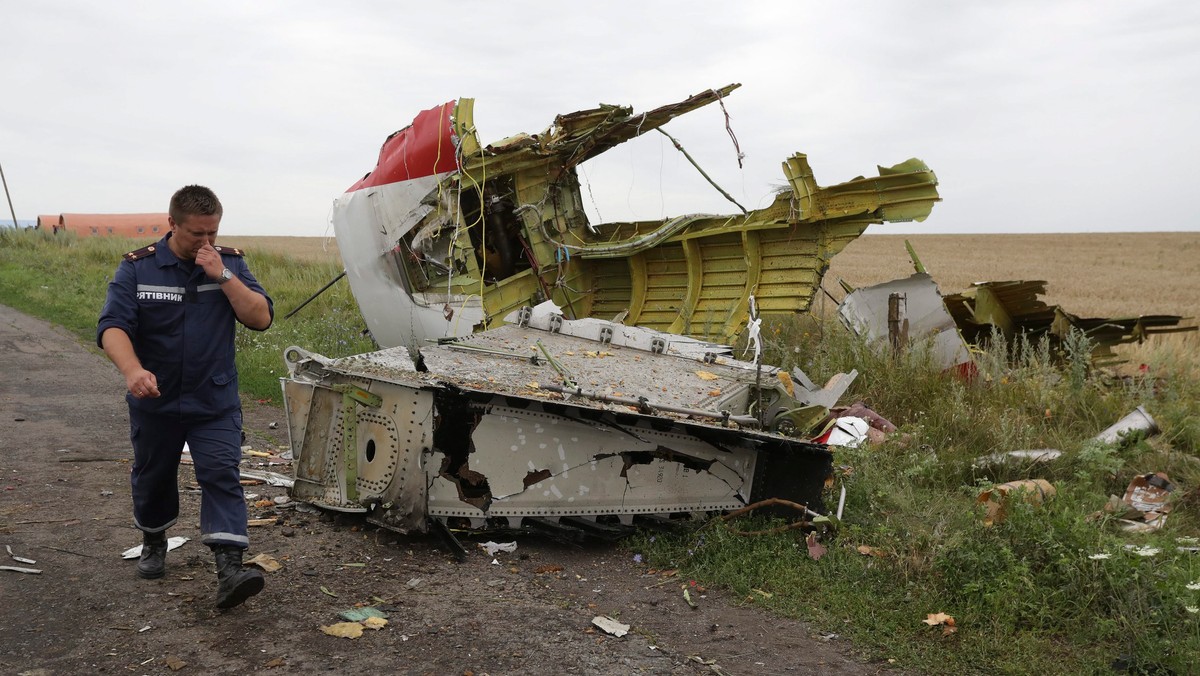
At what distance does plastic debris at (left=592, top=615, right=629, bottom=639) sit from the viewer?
11.9 feet

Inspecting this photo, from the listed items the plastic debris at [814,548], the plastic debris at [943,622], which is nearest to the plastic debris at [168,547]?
the plastic debris at [814,548]

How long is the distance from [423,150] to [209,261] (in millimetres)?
3979

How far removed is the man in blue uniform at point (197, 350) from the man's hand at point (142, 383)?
0.89 feet

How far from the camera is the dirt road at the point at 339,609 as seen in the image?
3234mm

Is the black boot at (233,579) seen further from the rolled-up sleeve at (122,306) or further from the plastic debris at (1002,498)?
the plastic debris at (1002,498)

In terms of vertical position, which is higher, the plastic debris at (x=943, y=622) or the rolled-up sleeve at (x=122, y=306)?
the rolled-up sleeve at (x=122, y=306)

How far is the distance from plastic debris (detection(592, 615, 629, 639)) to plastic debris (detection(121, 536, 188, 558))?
209 cm

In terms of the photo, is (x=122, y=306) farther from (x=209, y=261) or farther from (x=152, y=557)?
(x=152, y=557)

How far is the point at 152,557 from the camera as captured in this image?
388 cm

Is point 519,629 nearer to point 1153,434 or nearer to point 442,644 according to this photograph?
point 442,644

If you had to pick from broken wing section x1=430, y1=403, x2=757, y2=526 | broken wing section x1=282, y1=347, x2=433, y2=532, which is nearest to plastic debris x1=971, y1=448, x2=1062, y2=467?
broken wing section x1=430, y1=403, x2=757, y2=526

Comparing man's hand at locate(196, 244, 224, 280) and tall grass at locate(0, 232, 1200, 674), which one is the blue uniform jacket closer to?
man's hand at locate(196, 244, 224, 280)

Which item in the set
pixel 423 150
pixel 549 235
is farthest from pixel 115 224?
pixel 423 150

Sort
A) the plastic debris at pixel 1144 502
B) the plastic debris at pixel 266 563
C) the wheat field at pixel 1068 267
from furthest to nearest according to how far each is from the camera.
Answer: the wheat field at pixel 1068 267 → the plastic debris at pixel 1144 502 → the plastic debris at pixel 266 563
